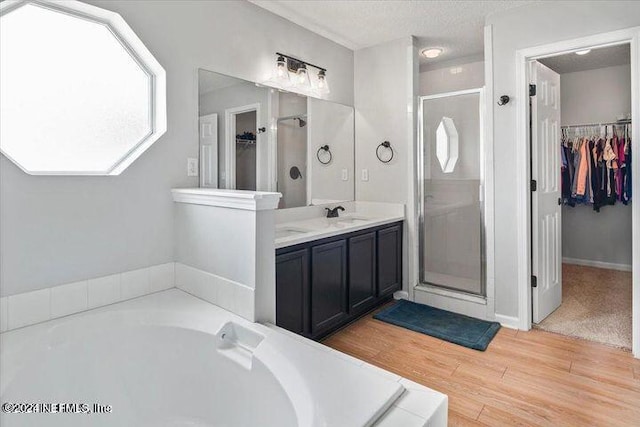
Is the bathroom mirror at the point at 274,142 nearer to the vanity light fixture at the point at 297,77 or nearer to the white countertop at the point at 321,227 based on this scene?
the vanity light fixture at the point at 297,77

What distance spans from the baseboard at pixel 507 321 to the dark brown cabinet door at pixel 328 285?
126cm

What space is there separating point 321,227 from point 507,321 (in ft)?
5.42

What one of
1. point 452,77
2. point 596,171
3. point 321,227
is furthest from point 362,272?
point 596,171

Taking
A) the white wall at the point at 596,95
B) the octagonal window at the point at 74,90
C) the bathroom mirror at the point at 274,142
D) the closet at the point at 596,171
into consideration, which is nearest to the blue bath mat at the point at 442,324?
the bathroom mirror at the point at 274,142

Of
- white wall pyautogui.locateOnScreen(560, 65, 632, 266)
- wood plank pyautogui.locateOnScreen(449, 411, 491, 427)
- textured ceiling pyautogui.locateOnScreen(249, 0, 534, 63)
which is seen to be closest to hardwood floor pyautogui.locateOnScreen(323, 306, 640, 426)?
wood plank pyautogui.locateOnScreen(449, 411, 491, 427)

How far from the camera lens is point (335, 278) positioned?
2711 millimetres

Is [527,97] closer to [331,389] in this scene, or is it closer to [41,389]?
[331,389]

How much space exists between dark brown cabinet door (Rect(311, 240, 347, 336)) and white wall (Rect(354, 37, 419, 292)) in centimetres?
98

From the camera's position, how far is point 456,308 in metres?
3.24

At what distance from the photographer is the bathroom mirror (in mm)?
2479

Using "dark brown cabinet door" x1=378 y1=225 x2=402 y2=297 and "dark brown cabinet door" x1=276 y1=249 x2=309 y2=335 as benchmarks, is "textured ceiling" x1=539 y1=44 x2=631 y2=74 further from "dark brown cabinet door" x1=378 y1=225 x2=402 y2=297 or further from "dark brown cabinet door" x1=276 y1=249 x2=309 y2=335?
"dark brown cabinet door" x1=276 y1=249 x2=309 y2=335

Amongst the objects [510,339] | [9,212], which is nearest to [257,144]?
[9,212]

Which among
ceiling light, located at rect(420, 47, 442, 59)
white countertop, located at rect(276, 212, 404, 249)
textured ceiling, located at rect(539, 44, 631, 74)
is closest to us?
white countertop, located at rect(276, 212, 404, 249)

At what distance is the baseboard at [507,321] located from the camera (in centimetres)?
294
